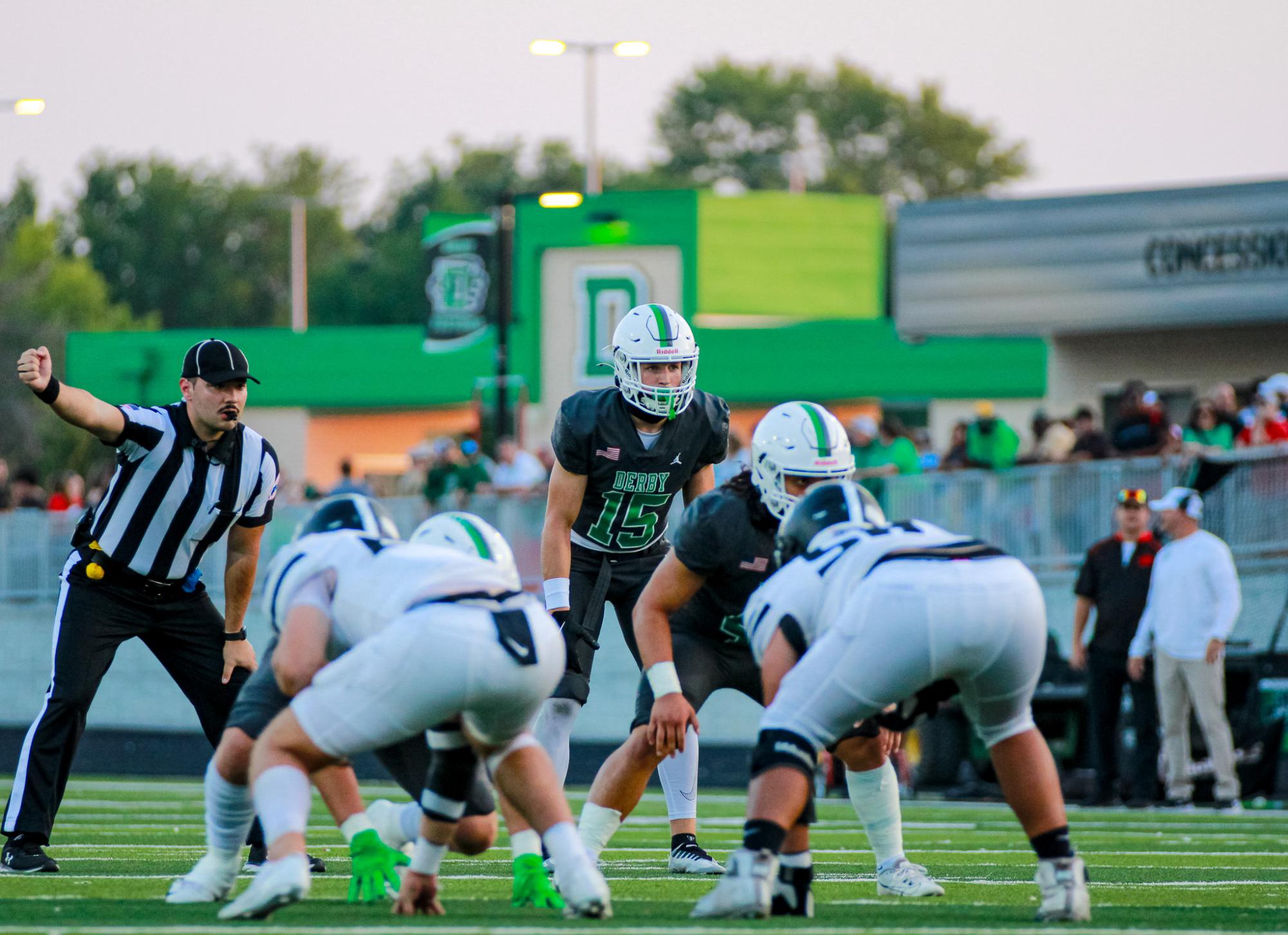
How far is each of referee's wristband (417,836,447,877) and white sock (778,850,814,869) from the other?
0.91 meters

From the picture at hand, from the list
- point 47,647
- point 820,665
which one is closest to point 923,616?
point 820,665

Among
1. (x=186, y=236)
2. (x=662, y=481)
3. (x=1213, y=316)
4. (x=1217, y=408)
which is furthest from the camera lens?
(x=186, y=236)

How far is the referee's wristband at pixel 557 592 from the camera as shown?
7719mm

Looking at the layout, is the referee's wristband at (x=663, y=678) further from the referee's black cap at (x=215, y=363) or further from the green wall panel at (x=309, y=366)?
the green wall panel at (x=309, y=366)

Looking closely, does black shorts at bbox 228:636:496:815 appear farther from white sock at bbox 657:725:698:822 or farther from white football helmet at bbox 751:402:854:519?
white sock at bbox 657:725:698:822

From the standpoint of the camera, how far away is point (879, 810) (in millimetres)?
6719

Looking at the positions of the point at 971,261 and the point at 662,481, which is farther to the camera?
the point at 971,261

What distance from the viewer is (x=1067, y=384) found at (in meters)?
23.3

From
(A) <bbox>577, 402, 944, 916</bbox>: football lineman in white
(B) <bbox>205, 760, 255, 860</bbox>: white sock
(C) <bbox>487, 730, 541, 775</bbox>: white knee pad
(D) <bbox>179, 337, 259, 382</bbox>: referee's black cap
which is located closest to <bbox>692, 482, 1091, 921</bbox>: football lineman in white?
(A) <bbox>577, 402, 944, 916</bbox>: football lineman in white

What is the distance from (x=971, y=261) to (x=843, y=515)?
57.4 ft

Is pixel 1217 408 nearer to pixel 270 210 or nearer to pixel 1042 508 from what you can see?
pixel 1042 508

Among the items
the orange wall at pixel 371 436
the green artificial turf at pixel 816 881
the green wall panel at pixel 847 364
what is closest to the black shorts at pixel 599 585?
the green artificial turf at pixel 816 881

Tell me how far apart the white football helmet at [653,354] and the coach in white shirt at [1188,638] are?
617cm

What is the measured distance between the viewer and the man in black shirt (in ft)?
43.2
